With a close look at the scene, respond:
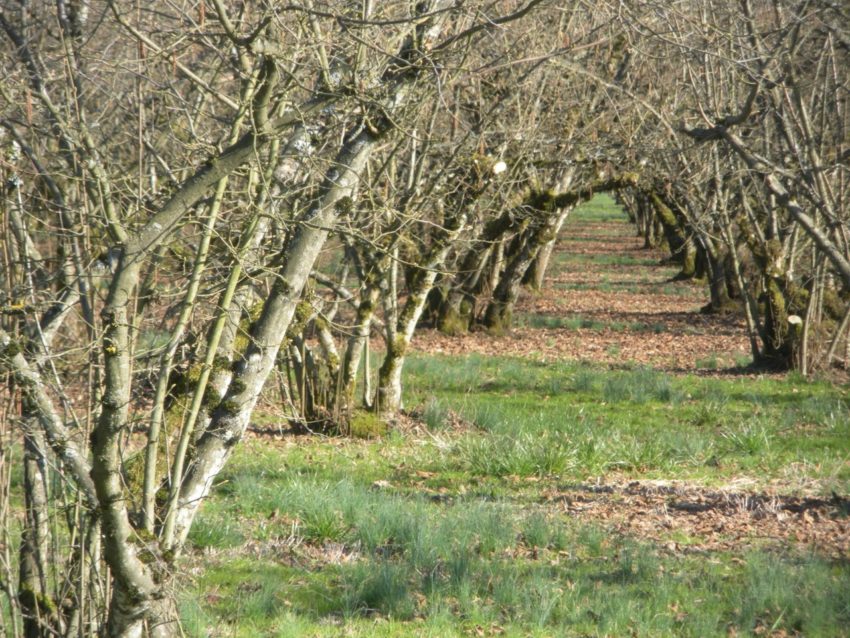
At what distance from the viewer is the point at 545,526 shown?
5.97 metres

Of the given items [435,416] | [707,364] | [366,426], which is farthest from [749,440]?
[707,364]

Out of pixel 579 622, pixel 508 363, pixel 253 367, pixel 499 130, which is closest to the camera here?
pixel 253 367

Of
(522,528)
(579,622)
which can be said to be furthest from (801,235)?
(579,622)

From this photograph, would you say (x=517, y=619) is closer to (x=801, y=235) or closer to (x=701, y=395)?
(x=701, y=395)

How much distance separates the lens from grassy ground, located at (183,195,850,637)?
491 centimetres

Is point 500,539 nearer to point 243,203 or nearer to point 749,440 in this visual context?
point 243,203

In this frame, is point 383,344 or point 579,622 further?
point 383,344

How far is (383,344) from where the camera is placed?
16.2 metres

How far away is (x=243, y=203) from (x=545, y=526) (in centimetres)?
261

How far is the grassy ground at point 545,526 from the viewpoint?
16.1 ft

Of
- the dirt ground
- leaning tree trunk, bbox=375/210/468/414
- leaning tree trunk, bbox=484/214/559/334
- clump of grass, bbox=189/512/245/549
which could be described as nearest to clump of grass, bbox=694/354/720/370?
the dirt ground

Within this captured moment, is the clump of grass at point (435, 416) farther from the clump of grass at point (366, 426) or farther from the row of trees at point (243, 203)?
the row of trees at point (243, 203)

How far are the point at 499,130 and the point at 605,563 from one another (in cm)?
663

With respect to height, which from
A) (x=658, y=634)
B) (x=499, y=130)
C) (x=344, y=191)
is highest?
(x=499, y=130)
